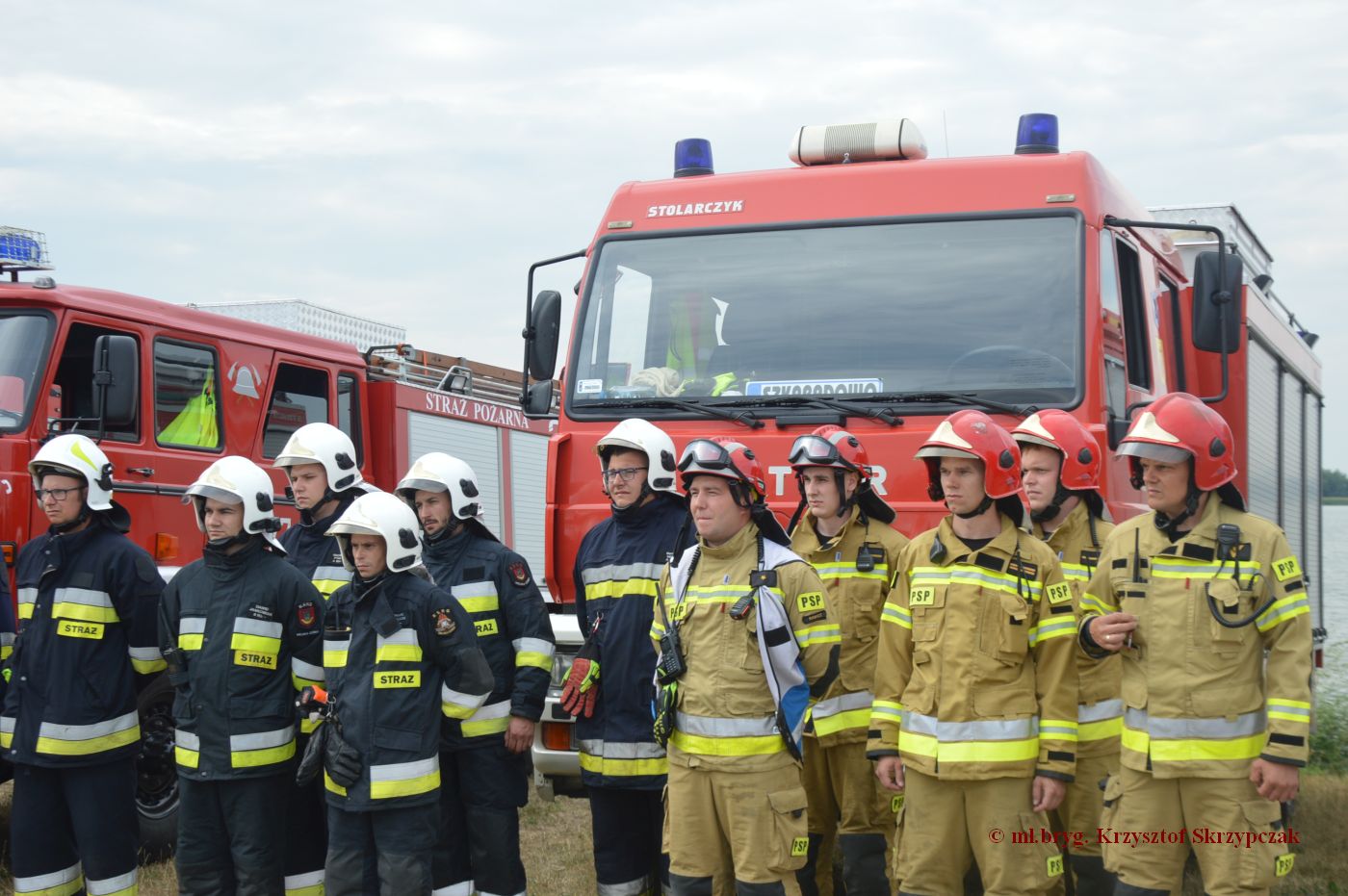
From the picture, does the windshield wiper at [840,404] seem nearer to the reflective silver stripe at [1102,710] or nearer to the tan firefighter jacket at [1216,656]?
the reflective silver stripe at [1102,710]

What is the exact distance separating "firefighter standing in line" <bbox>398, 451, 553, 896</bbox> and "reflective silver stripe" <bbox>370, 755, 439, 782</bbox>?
1.28 feet

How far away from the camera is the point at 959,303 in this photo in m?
6.05

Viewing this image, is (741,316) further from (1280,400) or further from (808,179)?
(1280,400)

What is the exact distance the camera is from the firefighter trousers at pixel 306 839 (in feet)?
18.3

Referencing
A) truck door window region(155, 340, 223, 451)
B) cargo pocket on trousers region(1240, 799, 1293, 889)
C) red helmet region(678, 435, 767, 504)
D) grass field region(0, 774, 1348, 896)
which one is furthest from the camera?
truck door window region(155, 340, 223, 451)

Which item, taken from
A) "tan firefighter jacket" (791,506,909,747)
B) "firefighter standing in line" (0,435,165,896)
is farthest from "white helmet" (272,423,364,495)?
"tan firefighter jacket" (791,506,909,747)

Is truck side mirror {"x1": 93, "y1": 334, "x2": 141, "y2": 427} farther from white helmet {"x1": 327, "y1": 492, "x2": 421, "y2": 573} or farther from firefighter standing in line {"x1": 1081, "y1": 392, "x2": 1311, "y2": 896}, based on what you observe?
firefighter standing in line {"x1": 1081, "y1": 392, "x2": 1311, "y2": 896}

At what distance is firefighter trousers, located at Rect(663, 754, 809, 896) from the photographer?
176 inches

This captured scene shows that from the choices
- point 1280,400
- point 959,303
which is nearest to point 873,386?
point 959,303

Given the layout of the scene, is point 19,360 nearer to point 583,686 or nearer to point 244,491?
point 244,491

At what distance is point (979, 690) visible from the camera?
4344 millimetres

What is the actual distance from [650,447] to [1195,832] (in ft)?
7.79

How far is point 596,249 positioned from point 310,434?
5.39ft

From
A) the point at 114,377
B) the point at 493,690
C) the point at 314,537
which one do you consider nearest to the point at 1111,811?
the point at 493,690
